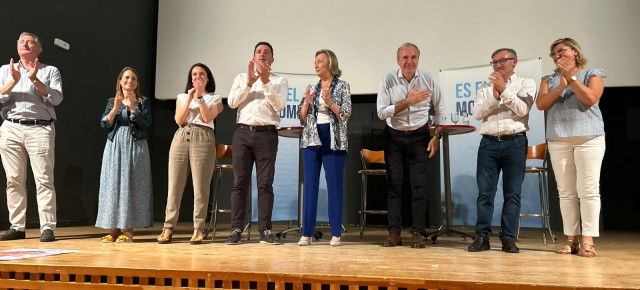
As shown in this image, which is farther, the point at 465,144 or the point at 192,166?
the point at 465,144

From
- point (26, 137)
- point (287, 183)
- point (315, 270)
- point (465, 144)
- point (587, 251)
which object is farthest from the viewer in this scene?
point (287, 183)

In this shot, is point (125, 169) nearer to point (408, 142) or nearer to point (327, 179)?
point (327, 179)

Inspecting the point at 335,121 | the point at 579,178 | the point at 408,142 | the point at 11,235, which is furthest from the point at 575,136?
the point at 11,235

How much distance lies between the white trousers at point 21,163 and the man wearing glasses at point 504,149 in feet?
10.8

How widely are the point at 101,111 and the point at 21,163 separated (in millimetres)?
2002

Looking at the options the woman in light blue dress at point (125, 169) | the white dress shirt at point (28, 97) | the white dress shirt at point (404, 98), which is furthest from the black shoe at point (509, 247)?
the white dress shirt at point (28, 97)

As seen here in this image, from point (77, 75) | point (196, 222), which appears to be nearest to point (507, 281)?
point (196, 222)

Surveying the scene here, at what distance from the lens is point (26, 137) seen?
3793 millimetres

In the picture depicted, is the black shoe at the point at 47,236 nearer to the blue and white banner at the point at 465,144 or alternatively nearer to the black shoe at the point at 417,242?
the black shoe at the point at 417,242

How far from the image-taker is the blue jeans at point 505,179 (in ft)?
10.5

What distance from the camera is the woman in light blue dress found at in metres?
3.72

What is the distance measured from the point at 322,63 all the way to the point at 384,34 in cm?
290

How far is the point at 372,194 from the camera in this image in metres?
6.47

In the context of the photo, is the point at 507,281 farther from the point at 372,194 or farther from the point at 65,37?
the point at 65,37
